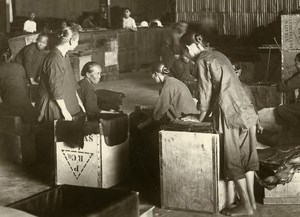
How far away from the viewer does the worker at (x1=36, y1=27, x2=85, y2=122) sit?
712 cm

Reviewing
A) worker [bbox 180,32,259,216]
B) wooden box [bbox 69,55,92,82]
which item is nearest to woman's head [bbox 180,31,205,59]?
worker [bbox 180,32,259,216]

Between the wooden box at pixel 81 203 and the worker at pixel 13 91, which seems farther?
the worker at pixel 13 91

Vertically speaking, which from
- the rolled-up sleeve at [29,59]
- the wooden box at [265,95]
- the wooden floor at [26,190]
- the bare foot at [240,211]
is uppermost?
the rolled-up sleeve at [29,59]

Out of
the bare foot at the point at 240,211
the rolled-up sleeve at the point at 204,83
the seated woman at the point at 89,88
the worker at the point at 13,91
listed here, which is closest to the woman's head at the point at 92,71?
the seated woman at the point at 89,88

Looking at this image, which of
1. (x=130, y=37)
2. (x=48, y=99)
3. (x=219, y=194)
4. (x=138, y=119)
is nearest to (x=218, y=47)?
(x=130, y=37)

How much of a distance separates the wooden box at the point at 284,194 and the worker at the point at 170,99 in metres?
1.63

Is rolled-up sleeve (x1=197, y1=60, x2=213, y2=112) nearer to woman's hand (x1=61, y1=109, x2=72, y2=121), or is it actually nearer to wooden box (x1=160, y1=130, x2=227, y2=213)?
wooden box (x1=160, y1=130, x2=227, y2=213)

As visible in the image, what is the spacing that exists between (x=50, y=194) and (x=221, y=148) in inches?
123

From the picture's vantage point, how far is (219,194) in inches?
246

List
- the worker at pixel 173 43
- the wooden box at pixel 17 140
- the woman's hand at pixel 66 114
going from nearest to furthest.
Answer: the woman's hand at pixel 66 114, the wooden box at pixel 17 140, the worker at pixel 173 43

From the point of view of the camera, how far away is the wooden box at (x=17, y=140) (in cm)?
837

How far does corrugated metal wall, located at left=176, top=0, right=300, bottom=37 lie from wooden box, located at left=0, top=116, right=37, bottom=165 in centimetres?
877

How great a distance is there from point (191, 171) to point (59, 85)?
1.98m

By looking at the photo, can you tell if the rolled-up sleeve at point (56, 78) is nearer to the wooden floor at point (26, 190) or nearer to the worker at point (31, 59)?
the wooden floor at point (26, 190)
